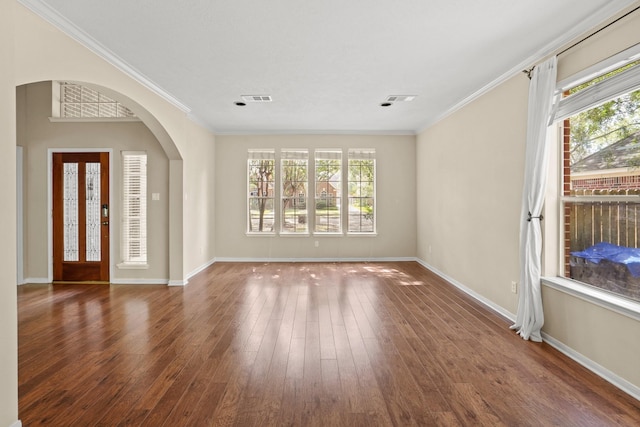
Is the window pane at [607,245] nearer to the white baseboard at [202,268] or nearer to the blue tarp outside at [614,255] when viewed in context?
the blue tarp outside at [614,255]

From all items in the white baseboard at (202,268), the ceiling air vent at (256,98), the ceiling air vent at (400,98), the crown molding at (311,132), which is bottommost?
the white baseboard at (202,268)

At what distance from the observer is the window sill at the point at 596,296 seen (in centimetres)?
251

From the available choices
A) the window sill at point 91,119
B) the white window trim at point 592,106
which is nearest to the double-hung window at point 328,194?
the window sill at point 91,119

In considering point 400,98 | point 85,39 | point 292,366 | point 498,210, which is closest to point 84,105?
point 85,39

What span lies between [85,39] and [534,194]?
449cm

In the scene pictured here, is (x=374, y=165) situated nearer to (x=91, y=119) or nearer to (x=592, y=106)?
(x=592, y=106)

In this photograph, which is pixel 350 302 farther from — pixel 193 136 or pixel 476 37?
pixel 193 136

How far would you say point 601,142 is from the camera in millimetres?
2943

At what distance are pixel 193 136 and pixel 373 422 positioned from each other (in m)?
5.52

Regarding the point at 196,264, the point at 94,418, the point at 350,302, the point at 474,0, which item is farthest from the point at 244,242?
the point at 474,0

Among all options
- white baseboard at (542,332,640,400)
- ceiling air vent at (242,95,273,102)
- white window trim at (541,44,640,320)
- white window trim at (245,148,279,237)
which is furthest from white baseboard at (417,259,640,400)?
white window trim at (245,148,279,237)

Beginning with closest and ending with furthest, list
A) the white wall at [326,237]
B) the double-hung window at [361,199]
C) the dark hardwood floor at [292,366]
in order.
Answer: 1. the dark hardwood floor at [292,366]
2. the white wall at [326,237]
3. the double-hung window at [361,199]

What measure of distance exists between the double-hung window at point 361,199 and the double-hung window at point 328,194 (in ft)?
0.88

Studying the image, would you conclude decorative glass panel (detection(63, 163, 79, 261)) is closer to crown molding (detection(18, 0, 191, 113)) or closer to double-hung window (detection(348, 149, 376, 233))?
crown molding (detection(18, 0, 191, 113))
